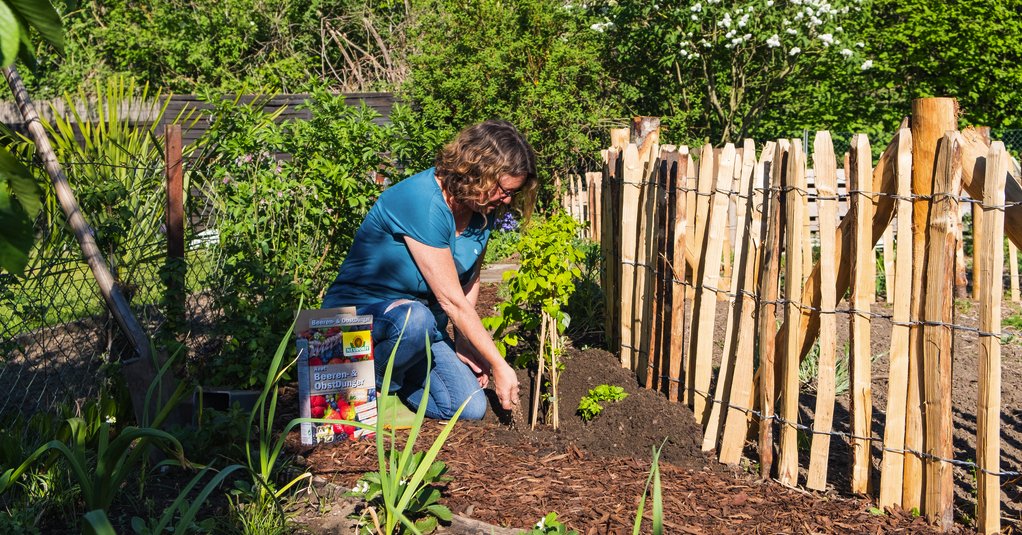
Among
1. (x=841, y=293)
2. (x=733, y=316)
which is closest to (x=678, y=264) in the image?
(x=733, y=316)

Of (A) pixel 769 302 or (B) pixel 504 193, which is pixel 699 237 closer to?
(A) pixel 769 302

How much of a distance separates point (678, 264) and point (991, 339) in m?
1.43

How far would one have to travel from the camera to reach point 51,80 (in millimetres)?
14438

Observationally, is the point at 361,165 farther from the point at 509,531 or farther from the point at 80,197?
the point at 509,531

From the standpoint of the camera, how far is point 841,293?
10.6 feet

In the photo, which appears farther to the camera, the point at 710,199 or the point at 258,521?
the point at 710,199

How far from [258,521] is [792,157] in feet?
7.05

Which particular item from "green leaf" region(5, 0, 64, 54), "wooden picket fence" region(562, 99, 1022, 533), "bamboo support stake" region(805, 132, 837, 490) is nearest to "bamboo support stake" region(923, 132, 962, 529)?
"wooden picket fence" region(562, 99, 1022, 533)

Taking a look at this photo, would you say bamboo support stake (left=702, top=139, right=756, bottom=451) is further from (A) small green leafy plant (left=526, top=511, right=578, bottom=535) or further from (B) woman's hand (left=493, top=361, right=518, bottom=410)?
(A) small green leafy plant (left=526, top=511, right=578, bottom=535)

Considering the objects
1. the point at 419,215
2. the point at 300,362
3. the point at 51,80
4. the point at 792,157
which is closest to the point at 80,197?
the point at 300,362

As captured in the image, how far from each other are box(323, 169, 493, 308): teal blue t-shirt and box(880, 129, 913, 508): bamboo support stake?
5.76ft

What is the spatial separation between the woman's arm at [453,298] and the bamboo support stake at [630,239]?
109 cm

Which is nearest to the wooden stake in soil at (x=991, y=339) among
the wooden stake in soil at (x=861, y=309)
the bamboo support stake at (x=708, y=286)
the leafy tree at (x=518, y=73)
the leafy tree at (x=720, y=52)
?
the wooden stake in soil at (x=861, y=309)

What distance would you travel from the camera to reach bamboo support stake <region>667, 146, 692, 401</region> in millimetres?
3863
